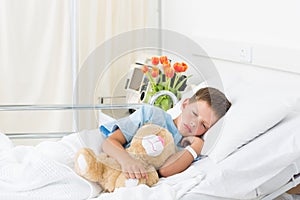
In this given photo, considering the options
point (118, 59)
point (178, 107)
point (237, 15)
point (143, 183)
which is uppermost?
point (237, 15)

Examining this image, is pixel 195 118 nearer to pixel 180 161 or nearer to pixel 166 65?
pixel 180 161

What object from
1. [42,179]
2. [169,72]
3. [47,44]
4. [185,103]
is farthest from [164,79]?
[47,44]

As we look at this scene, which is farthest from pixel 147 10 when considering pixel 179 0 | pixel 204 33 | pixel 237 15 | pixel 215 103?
pixel 215 103

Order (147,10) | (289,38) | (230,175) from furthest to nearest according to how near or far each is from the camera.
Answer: (147,10)
(289,38)
(230,175)

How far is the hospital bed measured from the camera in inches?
68.4

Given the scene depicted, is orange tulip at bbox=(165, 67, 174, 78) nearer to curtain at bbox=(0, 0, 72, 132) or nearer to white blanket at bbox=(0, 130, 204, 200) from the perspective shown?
white blanket at bbox=(0, 130, 204, 200)

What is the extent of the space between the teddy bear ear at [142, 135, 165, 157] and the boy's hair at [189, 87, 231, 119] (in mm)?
206

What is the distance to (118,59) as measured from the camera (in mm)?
2109

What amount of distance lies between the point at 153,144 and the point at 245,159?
0.31m

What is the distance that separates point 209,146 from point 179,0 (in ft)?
5.10

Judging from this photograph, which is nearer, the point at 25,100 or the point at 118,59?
the point at 118,59

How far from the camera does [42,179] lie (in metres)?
1.78

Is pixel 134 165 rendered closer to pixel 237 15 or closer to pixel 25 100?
pixel 237 15

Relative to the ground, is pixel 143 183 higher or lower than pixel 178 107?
lower
